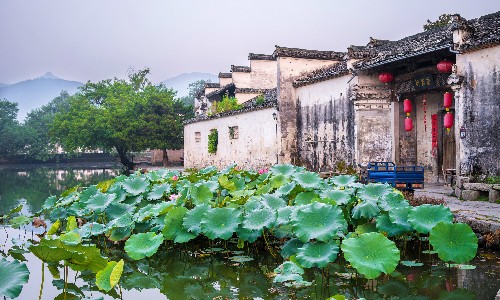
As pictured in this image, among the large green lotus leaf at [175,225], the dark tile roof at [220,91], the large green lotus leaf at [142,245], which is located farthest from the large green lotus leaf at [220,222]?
the dark tile roof at [220,91]

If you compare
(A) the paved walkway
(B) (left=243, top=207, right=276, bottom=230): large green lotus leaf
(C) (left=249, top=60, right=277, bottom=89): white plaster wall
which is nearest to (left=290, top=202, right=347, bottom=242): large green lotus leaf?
(B) (left=243, top=207, right=276, bottom=230): large green lotus leaf

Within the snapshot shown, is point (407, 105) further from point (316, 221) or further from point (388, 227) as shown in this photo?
point (316, 221)

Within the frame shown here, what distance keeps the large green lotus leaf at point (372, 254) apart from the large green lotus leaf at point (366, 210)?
1.10 m

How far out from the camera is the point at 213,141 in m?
19.4

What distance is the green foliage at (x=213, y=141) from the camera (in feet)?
63.2

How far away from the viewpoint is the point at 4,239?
7020mm

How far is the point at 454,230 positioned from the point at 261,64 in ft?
59.7

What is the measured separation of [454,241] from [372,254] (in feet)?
3.09

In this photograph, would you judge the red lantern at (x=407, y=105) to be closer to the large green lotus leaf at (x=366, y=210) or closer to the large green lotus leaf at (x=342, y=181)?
the large green lotus leaf at (x=342, y=181)

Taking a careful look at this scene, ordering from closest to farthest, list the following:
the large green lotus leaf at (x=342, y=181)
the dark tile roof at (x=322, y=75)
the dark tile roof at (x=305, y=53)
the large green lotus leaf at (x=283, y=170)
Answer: the large green lotus leaf at (x=342, y=181) < the large green lotus leaf at (x=283, y=170) < the dark tile roof at (x=322, y=75) < the dark tile roof at (x=305, y=53)

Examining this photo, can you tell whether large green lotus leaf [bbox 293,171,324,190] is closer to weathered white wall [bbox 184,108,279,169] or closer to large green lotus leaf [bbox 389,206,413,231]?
large green lotus leaf [bbox 389,206,413,231]

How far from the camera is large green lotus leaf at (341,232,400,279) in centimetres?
373

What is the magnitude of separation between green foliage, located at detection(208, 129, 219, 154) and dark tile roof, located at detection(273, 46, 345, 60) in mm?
5970

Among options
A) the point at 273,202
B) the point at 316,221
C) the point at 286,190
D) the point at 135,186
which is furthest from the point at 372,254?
the point at 135,186
